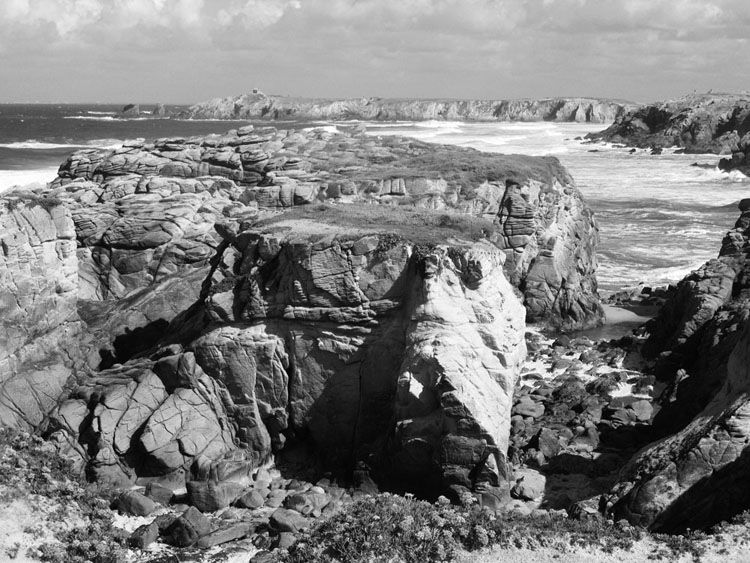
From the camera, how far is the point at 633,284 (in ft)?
122

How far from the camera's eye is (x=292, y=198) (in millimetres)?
34594

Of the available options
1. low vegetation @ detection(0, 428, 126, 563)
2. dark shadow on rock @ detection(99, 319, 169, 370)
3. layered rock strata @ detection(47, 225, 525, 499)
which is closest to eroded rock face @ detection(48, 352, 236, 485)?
layered rock strata @ detection(47, 225, 525, 499)

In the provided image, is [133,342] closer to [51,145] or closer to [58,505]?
[58,505]

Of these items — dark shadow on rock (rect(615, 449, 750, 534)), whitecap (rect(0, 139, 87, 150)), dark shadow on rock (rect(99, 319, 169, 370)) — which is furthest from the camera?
whitecap (rect(0, 139, 87, 150))

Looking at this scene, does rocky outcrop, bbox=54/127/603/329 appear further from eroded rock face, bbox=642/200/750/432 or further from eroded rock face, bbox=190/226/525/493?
eroded rock face, bbox=190/226/525/493

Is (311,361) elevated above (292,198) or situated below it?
below

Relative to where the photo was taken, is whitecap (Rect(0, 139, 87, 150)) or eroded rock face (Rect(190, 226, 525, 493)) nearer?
eroded rock face (Rect(190, 226, 525, 493))

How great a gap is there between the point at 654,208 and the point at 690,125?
63.0 m

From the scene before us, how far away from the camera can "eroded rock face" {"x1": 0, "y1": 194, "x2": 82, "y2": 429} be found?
67.7 feet

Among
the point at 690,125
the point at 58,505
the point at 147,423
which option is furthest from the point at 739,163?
the point at 58,505

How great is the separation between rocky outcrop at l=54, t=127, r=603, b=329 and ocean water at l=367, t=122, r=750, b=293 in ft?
12.2

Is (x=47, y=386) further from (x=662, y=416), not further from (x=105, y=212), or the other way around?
(x=662, y=416)

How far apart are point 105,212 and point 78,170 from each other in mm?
8846

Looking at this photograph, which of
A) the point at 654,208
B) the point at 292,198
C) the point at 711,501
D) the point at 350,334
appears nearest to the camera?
the point at 711,501
